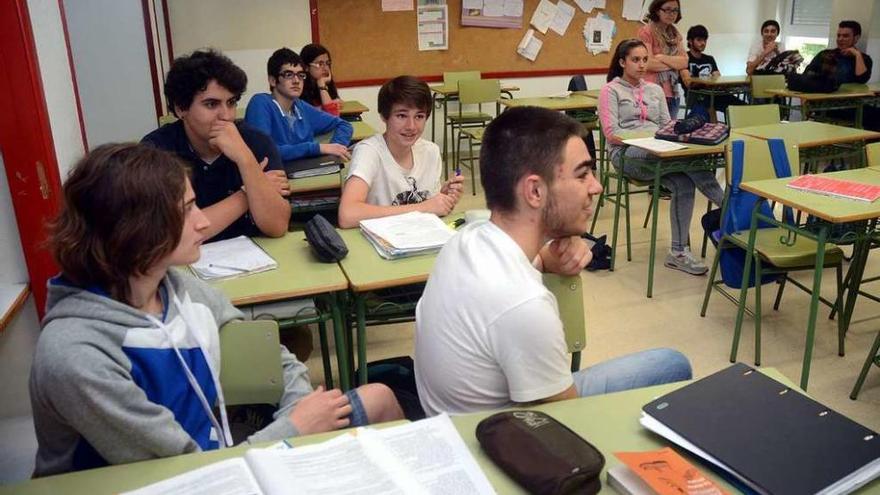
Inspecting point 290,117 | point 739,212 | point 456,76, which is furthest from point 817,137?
point 456,76

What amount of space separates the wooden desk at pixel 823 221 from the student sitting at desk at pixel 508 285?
5.11 ft

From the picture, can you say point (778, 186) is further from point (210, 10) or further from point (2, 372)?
point (210, 10)

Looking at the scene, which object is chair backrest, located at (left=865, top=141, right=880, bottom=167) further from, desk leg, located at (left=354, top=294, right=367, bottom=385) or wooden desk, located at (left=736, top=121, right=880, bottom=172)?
desk leg, located at (left=354, top=294, right=367, bottom=385)

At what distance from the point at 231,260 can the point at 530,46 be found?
238 inches

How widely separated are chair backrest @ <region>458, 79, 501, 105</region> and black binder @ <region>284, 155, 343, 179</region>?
10.4 feet

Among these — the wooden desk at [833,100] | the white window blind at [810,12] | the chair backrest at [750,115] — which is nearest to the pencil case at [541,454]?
the chair backrest at [750,115]

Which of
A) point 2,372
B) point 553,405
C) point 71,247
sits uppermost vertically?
point 71,247

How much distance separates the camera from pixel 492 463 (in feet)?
3.79

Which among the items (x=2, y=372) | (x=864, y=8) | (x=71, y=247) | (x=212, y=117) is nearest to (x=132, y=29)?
(x=212, y=117)

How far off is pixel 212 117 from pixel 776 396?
1.96 meters

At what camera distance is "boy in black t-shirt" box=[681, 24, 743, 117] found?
7453 millimetres

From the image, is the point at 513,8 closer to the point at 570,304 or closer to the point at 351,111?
the point at 351,111

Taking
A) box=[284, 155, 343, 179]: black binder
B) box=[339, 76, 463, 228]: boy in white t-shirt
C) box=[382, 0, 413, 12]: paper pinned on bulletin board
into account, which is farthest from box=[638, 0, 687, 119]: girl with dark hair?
box=[339, 76, 463, 228]: boy in white t-shirt

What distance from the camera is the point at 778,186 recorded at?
116 inches
